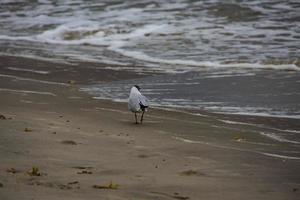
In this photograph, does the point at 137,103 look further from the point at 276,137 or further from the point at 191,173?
the point at 191,173

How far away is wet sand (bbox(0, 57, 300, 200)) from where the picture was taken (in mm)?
5277

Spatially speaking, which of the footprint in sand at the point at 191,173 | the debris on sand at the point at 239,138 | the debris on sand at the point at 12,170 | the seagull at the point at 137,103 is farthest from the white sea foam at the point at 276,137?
the debris on sand at the point at 12,170

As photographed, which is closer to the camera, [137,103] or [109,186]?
[109,186]

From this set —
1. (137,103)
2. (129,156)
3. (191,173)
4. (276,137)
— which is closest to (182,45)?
(137,103)

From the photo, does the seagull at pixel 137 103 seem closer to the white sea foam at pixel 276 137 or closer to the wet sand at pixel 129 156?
the wet sand at pixel 129 156

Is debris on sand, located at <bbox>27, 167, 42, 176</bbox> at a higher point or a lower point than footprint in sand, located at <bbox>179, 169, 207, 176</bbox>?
higher

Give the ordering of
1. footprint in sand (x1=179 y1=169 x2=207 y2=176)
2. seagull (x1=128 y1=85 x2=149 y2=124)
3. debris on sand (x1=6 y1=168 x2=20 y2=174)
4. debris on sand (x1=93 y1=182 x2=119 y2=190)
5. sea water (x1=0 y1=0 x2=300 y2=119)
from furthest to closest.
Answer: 1. sea water (x1=0 y1=0 x2=300 y2=119)
2. seagull (x1=128 y1=85 x2=149 y2=124)
3. footprint in sand (x1=179 y1=169 x2=207 y2=176)
4. debris on sand (x1=6 y1=168 x2=20 y2=174)
5. debris on sand (x1=93 y1=182 x2=119 y2=190)

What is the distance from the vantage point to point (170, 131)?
8.43m

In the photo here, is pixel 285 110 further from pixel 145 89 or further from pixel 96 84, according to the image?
pixel 96 84

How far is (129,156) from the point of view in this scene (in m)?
6.63

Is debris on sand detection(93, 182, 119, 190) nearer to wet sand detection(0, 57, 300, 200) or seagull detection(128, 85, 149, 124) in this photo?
wet sand detection(0, 57, 300, 200)

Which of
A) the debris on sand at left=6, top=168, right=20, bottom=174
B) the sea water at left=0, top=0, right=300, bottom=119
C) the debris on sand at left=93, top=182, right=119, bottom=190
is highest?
the debris on sand at left=6, top=168, right=20, bottom=174

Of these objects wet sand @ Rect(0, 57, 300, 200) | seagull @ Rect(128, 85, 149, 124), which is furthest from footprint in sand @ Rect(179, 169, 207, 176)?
seagull @ Rect(128, 85, 149, 124)

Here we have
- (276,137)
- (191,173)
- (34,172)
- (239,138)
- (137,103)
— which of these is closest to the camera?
(34,172)
